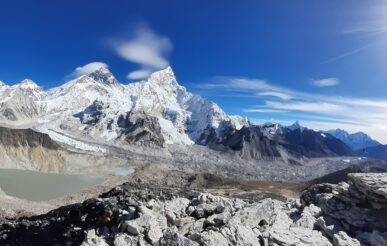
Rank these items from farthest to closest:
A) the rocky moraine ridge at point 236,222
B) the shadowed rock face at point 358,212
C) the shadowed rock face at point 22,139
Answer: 1. the shadowed rock face at point 22,139
2. the shadowed rock face at point 358,212
3. the rocky moraine ridge at point 236,222

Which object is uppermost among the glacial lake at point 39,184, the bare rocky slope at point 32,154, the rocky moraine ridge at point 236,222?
the bare rocky slope at point 32,154

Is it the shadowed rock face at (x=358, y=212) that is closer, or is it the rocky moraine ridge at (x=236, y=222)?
the rocky moraine ridge at (x=236, y=222)

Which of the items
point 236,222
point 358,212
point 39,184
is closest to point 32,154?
point 39,184

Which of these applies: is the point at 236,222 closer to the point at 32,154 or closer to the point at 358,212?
the point at 358,212

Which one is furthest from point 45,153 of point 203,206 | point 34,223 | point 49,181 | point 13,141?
point 203,206

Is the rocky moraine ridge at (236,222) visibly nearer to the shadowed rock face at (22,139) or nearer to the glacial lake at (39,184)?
the glacial lake at (39,184)

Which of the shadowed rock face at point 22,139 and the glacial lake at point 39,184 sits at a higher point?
the shadowed rock face at point 22,139

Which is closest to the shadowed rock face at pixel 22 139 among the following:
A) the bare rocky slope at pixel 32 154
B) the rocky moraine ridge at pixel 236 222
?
the bare rocky slope at pixel 32 154
